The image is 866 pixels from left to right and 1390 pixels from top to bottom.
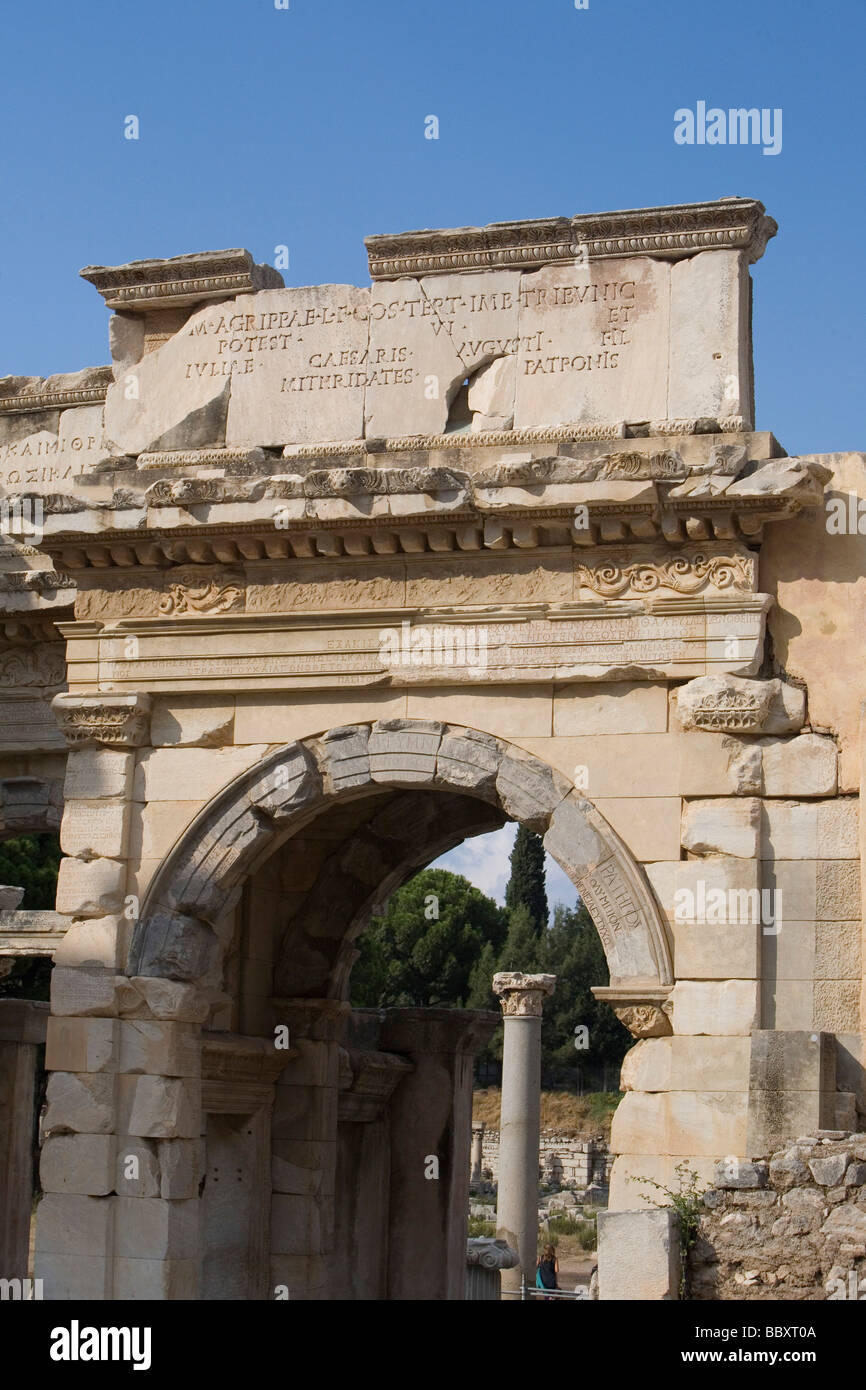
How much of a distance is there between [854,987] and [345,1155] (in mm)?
6182

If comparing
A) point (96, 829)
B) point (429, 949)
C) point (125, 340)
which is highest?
point (429, 949)

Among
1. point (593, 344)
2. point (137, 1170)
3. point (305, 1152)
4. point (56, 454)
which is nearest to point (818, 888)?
point (593, 344)

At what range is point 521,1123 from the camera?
19.1m

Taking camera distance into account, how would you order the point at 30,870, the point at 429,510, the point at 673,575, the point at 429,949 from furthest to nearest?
the point at 429,949 → the point at 30,870 → the point at 429,510 → the point at 673,575

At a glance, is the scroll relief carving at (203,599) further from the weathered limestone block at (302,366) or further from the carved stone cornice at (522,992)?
the carved stone cornice at (522,992)

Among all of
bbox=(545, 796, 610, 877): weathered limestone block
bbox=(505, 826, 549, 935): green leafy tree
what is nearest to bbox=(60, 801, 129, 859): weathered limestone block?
bbox=(545, 796, 610, 877): weathered limestone block

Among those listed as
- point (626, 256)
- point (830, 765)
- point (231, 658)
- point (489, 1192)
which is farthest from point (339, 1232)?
point (489, 1192)

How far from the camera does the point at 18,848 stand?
30797 millimetres

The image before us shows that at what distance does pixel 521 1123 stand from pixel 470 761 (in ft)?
30.4

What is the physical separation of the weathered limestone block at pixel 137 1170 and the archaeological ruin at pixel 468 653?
0.05ft

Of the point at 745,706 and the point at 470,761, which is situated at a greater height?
the point at 745,706

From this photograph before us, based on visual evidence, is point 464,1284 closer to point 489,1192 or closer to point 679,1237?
point 679,1237

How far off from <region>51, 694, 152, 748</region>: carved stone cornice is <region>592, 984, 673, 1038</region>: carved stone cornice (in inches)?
127

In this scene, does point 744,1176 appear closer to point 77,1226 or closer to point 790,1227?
point 790,1227
